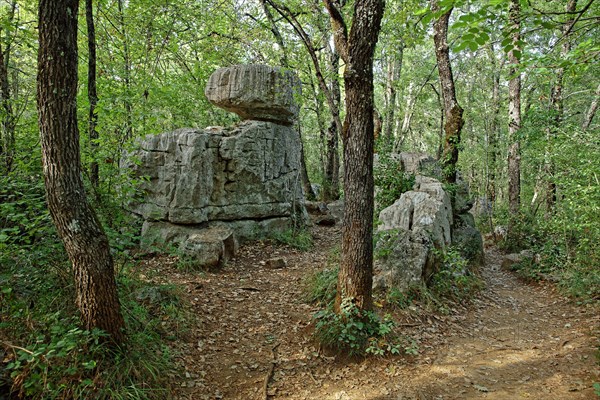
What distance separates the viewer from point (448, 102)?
9180 mm

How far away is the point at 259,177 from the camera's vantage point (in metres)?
10.1

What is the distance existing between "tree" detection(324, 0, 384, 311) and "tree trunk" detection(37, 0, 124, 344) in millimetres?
2950

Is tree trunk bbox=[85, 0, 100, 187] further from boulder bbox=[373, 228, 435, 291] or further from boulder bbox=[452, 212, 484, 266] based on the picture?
boulder bbox=[452, 212, 484, 266]

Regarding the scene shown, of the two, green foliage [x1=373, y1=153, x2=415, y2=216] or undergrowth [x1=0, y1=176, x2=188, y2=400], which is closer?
undergrowth [x1=0, y1=176, x2=188, y2=400]

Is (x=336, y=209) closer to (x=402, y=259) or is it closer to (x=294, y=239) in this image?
(x=294, y=239)

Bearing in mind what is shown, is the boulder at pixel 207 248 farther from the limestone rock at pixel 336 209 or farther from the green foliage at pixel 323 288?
the limestone rock at pixel 336 209

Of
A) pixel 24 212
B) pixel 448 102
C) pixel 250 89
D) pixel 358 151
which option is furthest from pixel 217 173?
pixel 448 102

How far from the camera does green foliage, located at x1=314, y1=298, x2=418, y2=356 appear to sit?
15.3ft

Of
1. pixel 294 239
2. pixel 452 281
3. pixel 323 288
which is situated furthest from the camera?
pixel 294 239

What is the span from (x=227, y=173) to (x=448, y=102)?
6.20m

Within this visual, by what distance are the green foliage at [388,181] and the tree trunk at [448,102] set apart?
1075 millimetres

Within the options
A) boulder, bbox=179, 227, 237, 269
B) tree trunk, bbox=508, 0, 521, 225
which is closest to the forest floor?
boulder, bbox=179, 227, 237, 269

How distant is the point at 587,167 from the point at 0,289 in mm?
8851

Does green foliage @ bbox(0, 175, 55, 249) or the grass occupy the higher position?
green foliage @ bbox(0, 175, 55, 249)
